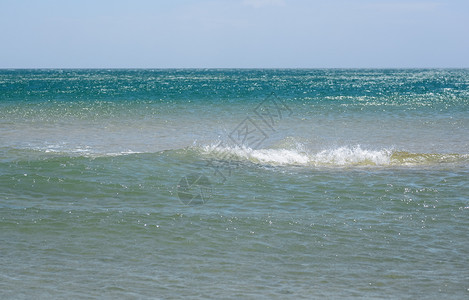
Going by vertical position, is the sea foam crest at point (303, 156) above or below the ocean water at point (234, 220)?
above

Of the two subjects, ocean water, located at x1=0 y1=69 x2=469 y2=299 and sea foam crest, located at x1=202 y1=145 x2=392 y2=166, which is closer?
ocean water, located at x1=0 y1=69 x2=469 y2=299

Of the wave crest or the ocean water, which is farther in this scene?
the wave crest

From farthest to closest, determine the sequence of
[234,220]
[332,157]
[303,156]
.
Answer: [303,156], [332,157], [234,220]

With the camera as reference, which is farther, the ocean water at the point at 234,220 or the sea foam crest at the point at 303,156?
the sea foam crest at the point at 303,156

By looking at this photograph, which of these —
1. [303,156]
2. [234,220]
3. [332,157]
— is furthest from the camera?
[303,156]

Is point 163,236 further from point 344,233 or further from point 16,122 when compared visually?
point 16,122

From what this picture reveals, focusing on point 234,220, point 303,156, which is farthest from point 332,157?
point 234,220

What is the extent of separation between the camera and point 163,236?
7.86 metres

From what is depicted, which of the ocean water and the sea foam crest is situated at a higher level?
the sea foam crest

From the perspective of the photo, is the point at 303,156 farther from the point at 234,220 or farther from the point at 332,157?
the point at 234,220

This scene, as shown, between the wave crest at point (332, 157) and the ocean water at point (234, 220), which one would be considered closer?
the ocean water at point (234, 220)

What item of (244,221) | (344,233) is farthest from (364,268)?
(244,221)

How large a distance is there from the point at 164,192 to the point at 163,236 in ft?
9.16

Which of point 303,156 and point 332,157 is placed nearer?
point 332,157
